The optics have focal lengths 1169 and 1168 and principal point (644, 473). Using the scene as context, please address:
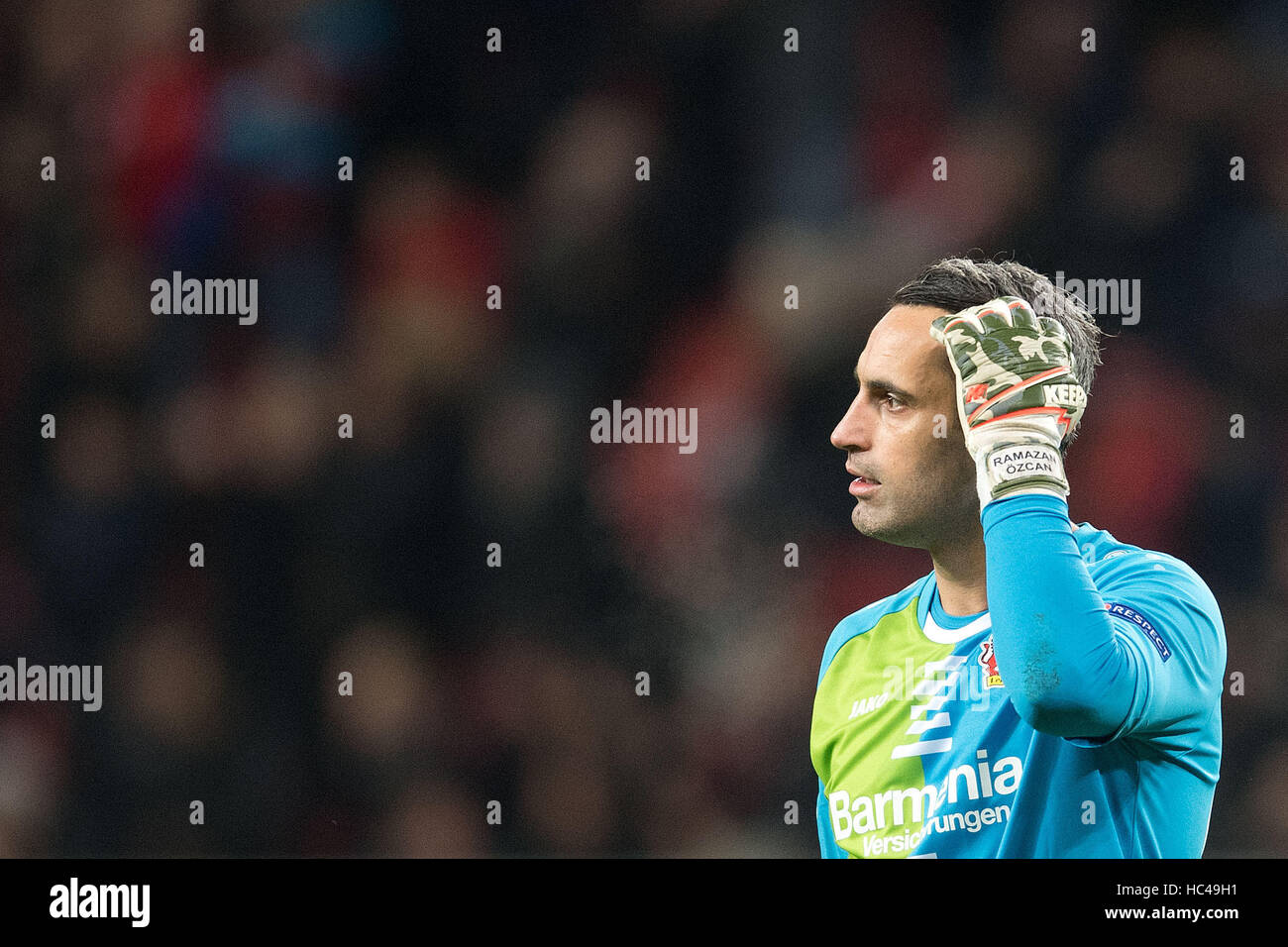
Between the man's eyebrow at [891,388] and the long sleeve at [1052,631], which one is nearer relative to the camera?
the long sleeve at [1052,631]

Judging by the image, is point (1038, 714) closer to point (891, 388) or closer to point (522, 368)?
point (891, 388)

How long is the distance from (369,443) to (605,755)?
2.60 ft

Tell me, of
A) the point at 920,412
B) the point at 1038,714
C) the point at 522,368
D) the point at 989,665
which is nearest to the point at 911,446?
the point at 920,412

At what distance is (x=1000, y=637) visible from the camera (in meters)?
1.62

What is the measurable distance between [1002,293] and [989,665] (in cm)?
60

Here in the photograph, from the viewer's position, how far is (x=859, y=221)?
91.4 inches

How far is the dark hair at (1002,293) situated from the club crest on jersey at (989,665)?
439mm

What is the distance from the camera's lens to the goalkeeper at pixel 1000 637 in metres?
1.58

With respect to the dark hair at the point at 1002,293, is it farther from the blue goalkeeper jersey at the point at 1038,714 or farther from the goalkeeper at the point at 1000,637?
the blue goalkeeper jersey at the point at 1038,714

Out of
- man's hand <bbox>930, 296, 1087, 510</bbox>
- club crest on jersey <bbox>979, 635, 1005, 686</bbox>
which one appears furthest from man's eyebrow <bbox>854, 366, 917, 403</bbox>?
club crest on jersey <bbox>979, 635, 1005, 686</bbox>
